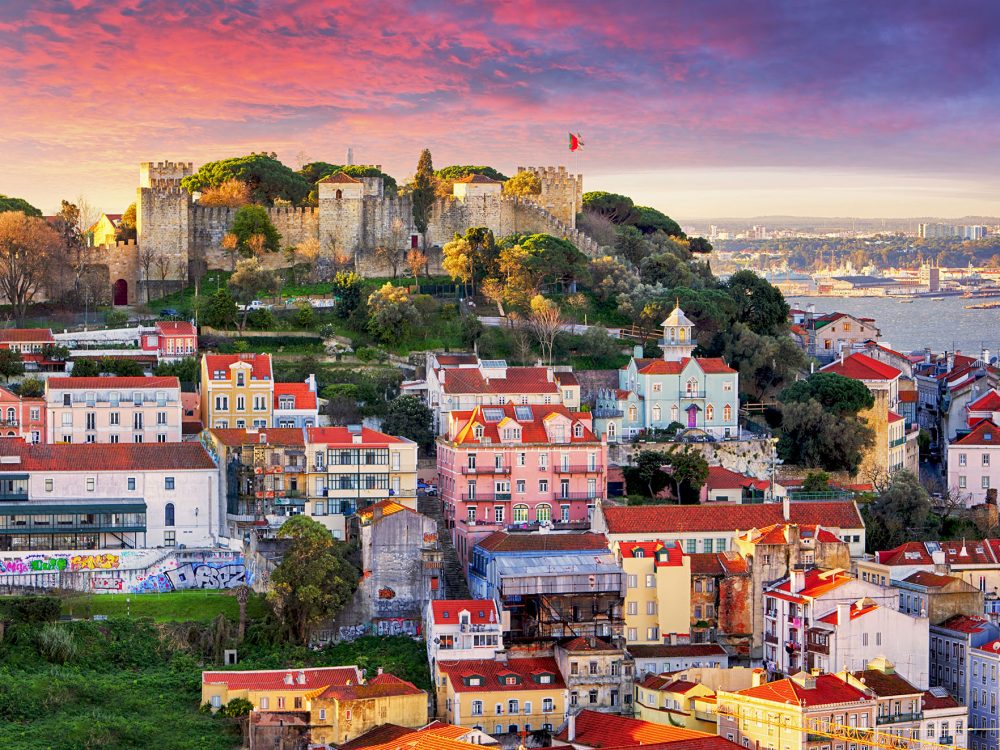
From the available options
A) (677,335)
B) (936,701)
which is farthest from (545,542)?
(677,335)

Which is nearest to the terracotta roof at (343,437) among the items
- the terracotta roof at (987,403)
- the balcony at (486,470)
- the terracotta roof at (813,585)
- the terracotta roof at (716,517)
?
the balcony at (486,470)

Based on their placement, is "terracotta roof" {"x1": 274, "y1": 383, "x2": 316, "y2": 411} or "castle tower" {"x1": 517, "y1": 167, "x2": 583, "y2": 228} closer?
"terracotta roof" {"x1": 274, "y1": 383, "x2": 316, "y2": 411}

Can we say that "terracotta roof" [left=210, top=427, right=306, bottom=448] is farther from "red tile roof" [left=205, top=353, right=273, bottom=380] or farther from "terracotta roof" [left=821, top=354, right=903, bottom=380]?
"terracotta roof" [left=821, top=354, right=903, bottom=380]

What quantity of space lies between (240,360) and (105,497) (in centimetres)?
785

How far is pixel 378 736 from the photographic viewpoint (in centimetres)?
3709

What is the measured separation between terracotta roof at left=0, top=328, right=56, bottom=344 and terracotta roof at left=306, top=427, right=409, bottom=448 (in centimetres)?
1108

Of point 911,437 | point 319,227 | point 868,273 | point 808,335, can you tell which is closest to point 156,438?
point 319,227

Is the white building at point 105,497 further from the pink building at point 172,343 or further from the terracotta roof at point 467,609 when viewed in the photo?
the pink building at point 172,343

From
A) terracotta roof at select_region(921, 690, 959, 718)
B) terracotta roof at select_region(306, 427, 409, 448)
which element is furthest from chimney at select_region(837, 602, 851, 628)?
terracotta roof at select_region(306, 427, 409, 448)

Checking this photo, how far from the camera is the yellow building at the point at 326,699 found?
37531mm

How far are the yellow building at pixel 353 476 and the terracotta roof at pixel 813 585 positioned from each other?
909 centimetres

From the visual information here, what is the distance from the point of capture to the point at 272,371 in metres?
52.9

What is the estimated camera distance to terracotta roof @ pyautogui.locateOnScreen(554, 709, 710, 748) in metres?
37.5

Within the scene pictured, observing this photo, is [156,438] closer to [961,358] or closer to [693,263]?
[693,263]
